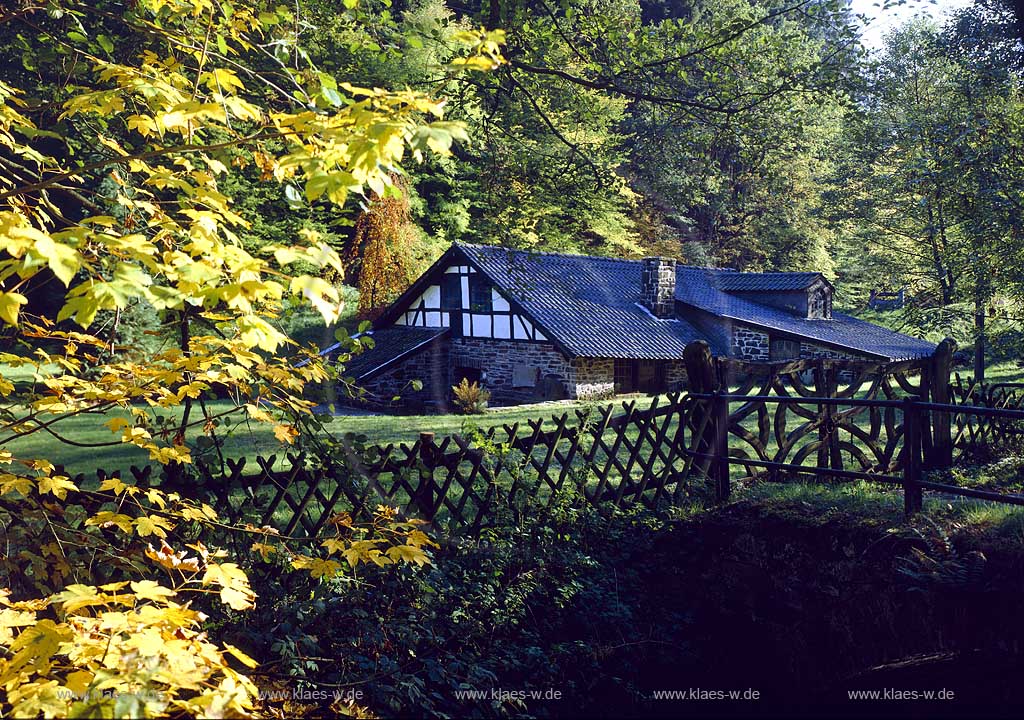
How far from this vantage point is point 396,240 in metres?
33.1

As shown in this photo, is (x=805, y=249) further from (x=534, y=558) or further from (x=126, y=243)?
(x=126, y=243)

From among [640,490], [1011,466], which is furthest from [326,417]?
[1011,466]

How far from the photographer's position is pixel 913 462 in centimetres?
615

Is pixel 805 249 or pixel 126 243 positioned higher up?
pixel 805 249

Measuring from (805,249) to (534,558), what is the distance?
40.2 metres

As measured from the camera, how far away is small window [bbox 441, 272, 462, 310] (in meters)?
27.4

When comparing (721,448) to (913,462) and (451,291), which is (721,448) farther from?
(451,291)

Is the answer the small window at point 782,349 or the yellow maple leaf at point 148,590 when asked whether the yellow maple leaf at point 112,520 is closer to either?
the yellow maple leaf at point 148,590

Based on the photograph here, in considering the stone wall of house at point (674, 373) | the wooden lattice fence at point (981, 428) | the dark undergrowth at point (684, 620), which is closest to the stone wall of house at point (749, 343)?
the stone wall of house at point (674, 373)

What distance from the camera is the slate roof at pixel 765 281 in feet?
104

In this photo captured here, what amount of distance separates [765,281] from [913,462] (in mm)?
27612

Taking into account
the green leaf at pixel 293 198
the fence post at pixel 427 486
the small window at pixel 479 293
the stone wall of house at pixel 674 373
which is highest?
the small window at pixel 479 293

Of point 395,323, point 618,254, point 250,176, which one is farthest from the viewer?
point 618,254

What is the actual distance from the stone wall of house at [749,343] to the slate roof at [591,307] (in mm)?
884
